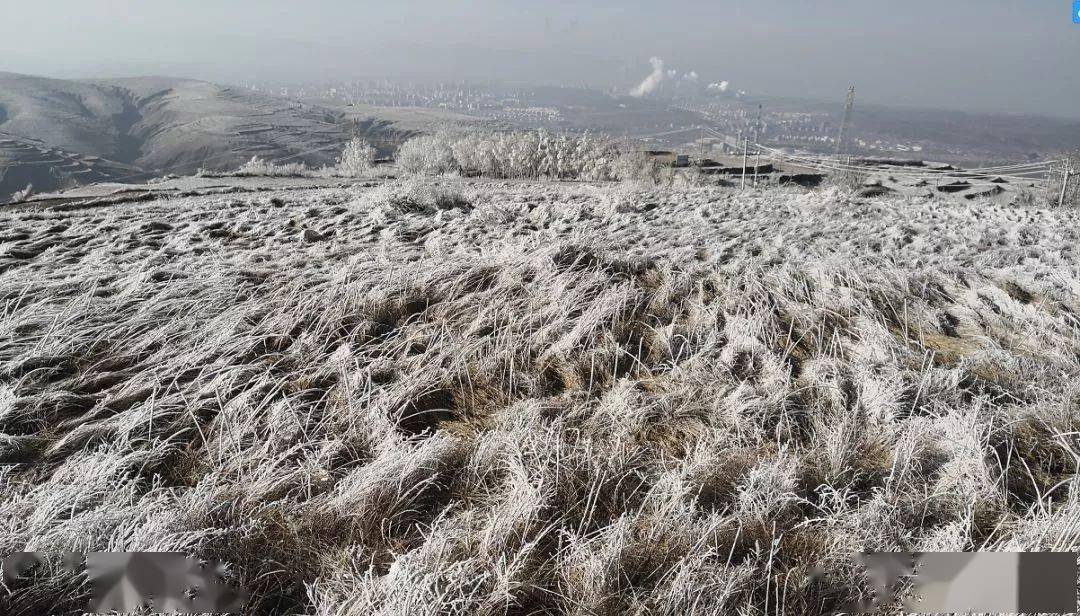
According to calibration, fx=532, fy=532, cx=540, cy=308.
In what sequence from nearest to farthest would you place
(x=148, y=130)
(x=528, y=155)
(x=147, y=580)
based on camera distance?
(x=147, y=580) → (x=528, y=155) → (x=148, y=130)

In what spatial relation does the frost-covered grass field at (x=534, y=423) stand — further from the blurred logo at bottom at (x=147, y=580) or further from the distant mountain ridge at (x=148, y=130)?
the distant mountain ridge at (x=148, y=130)

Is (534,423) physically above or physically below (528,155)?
below

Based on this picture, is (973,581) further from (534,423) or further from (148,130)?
(148,130)

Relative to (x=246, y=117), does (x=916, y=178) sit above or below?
below

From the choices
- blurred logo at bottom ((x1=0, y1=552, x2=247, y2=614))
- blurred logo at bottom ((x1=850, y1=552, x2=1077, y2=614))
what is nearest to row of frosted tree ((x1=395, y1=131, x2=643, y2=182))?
Result: blurred logo at bottom ((x1=850, y1=552, x2=1077, y2=614))

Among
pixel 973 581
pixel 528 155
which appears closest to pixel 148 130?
pixel 528 155

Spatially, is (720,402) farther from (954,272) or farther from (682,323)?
(954,272)

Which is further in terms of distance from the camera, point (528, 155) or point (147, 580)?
point (528, 155)

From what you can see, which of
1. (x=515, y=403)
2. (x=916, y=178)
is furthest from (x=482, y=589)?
(x=916, y=178)
